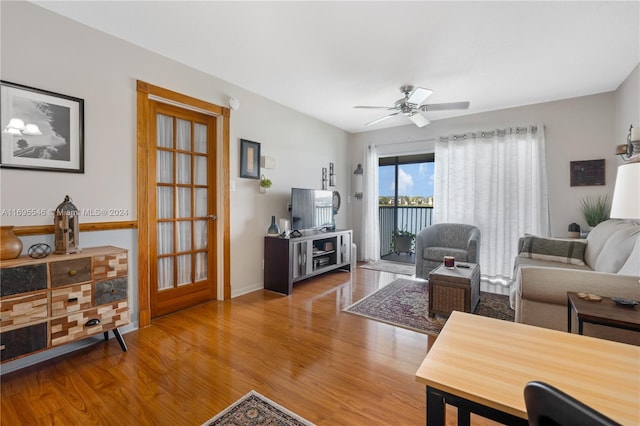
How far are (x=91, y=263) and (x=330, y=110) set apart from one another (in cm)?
356

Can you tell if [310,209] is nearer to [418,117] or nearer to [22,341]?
[418,117]

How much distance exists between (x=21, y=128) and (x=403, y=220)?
19.1ft

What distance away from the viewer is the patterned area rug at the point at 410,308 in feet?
8.76

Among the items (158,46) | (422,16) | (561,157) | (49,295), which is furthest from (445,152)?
(49,295)

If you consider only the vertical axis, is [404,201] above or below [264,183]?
below

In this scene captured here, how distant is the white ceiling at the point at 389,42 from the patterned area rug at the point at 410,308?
100 inches

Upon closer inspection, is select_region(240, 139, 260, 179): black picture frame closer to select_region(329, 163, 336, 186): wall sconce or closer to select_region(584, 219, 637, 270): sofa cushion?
select_region(329, 163, 336, 186): wall sconce

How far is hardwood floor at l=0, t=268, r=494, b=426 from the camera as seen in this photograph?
5.07 feet

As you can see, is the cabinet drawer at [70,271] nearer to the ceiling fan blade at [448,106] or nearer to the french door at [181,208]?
the french door at [181,208]

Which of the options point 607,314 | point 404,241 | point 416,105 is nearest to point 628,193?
point 607,314

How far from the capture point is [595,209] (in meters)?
3.60

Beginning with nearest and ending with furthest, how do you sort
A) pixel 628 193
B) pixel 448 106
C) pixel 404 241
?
1. pixel 628 193
2. pixel 448 106
3. pixel 404 241

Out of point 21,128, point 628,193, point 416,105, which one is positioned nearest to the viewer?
point 628,193

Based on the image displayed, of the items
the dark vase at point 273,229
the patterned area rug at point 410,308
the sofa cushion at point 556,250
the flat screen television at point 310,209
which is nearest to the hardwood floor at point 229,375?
the patterned area rug at point 410,308
